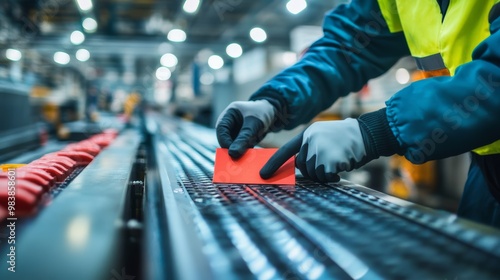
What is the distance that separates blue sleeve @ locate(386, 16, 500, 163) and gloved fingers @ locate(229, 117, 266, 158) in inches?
14.7

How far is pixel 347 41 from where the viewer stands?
51.8 inches

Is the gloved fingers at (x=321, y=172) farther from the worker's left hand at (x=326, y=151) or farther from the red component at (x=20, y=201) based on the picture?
the red component at (x=20, y=201)

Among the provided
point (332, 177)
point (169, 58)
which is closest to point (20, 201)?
point (332, 177)

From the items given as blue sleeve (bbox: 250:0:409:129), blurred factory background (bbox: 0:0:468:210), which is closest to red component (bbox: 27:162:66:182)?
blue sleeve (bbox: 250:0:409:129)

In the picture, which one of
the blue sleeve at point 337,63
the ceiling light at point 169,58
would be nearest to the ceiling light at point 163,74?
the ceiling light at point 169,58

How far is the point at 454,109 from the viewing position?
0.72 metres

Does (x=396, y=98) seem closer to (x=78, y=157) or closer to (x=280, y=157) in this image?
(x=280, y=157)

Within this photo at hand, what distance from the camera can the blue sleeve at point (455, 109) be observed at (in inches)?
27.4

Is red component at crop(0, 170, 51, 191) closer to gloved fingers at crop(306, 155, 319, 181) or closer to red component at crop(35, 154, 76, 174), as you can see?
red component at crop(35, 154, 76, 174)

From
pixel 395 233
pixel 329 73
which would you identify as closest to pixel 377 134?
pixel 395 233

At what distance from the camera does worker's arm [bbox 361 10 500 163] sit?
70cm

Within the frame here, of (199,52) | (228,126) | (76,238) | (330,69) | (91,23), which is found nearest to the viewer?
(76,238)

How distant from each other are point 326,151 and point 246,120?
36 cm

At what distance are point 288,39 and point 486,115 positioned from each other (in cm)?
680
